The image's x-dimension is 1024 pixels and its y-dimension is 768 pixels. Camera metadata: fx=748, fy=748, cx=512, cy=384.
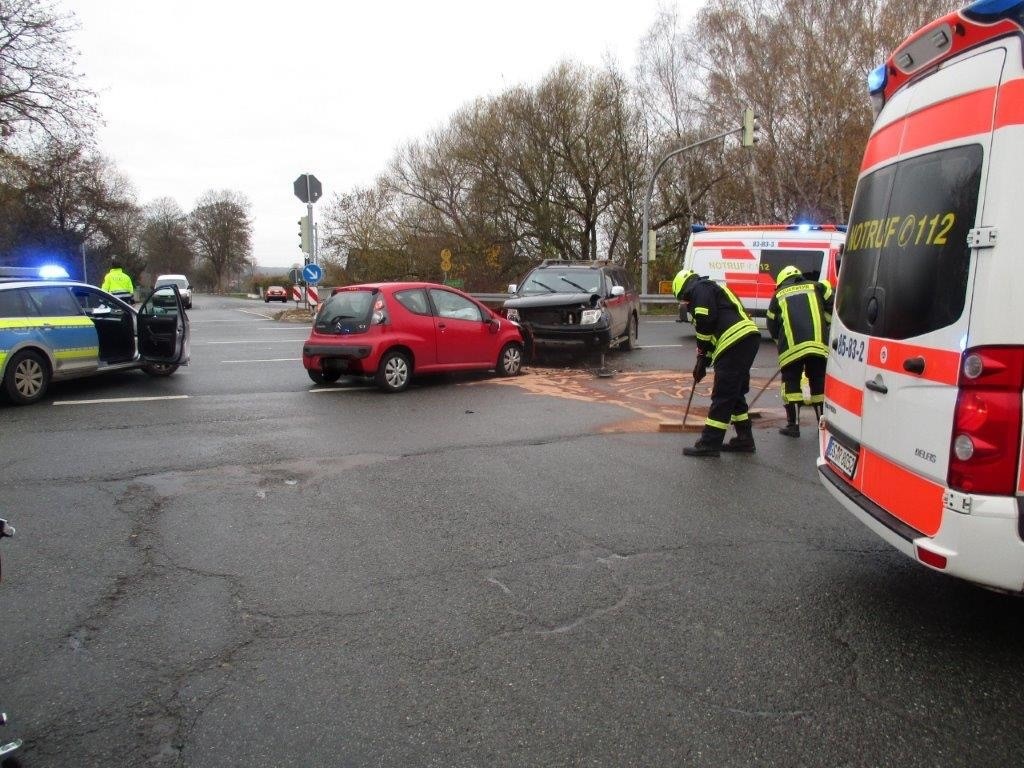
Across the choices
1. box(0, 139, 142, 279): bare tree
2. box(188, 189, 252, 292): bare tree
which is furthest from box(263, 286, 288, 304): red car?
box(188, 189, 252, 292): bare tree

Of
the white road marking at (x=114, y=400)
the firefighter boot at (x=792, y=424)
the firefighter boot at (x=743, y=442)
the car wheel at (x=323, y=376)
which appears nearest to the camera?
the firefighter boot at (x=743, y=442)

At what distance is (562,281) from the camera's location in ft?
44.8

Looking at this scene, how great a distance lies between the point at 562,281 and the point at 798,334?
6622 millimetres

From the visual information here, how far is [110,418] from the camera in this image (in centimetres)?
829

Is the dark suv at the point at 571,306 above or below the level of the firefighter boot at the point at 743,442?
above

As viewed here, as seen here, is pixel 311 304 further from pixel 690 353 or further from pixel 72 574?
pixel 72 574

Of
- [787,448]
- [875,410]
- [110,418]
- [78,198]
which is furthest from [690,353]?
[78,198]

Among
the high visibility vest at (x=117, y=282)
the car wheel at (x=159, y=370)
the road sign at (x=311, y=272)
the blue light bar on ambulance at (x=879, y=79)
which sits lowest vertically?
the car wheel at (x=159, y=370)

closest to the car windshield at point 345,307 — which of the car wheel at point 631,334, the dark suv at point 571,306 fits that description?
the dark suv at point 571,306

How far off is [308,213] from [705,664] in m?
18.4

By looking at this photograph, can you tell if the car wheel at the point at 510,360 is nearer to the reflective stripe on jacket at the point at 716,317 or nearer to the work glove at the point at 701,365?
the work glove at the point at 701,365

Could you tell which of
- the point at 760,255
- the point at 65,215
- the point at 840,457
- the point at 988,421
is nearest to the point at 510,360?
the point at 760,255

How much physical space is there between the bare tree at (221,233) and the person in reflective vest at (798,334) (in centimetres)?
8550

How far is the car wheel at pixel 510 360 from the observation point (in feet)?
38.2
